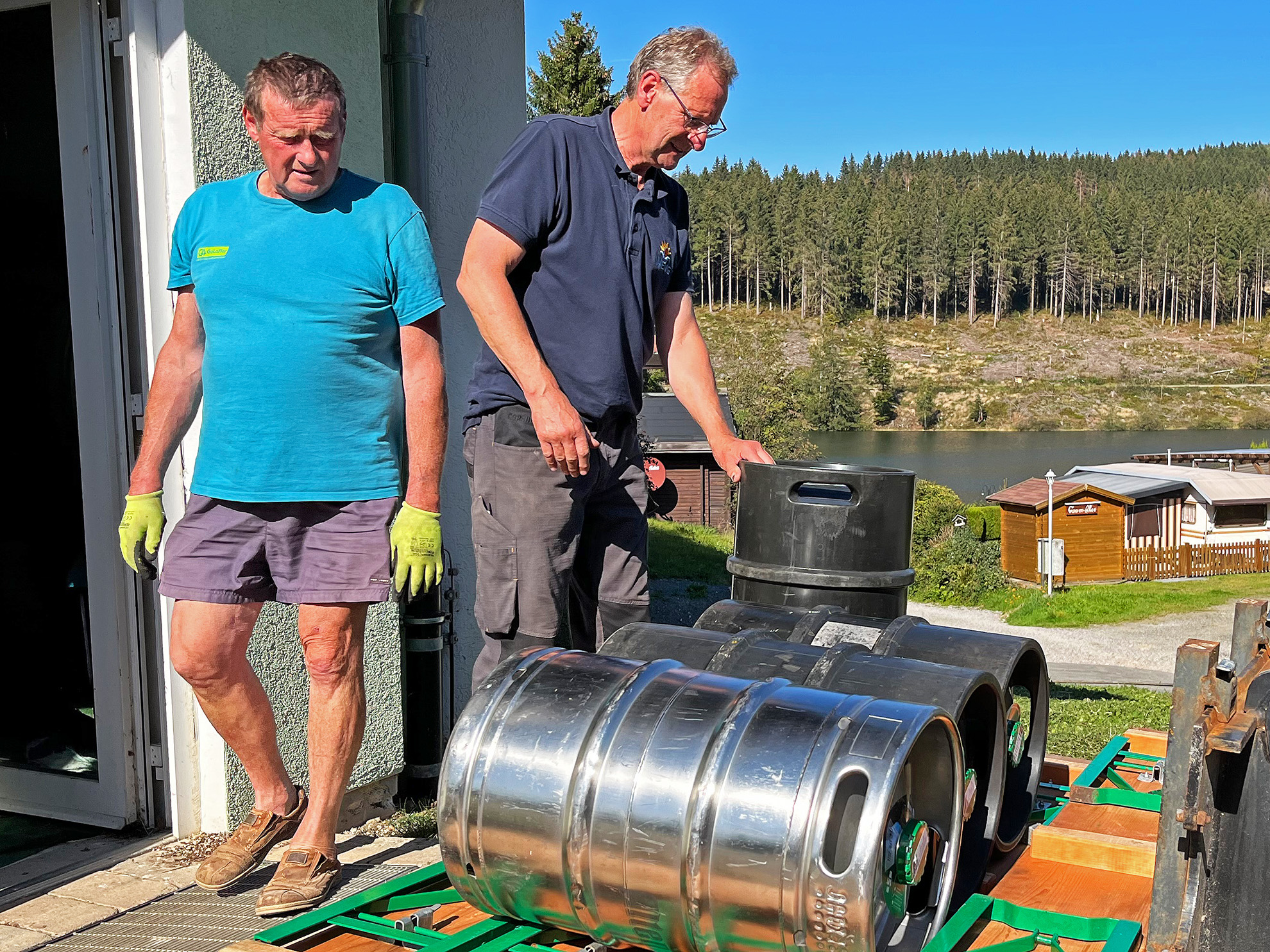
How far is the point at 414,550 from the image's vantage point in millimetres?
2891

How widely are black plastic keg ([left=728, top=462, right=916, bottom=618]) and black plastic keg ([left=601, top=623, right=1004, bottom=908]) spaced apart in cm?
56

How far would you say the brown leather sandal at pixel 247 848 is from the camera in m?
2.93

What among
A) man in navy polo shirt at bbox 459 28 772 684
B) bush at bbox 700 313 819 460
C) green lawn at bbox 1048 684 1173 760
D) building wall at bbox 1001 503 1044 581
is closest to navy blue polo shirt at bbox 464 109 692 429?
man in navy polo shirt at bbox 459 28 772 684

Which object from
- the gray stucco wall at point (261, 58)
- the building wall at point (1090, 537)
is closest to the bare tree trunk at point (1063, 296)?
the building wall at point (1090, 537)

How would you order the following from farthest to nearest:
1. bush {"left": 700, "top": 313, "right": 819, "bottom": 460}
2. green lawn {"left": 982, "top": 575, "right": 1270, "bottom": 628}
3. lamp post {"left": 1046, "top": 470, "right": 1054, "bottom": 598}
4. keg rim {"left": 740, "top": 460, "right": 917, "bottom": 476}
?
1. bush {"left": 700, "top": 313, "right": 819, "bottom": 460}
2. lamp post {"left": 1046, "top": 470, "right": 1054, "bottom": 598}
3. green lawn {"left": 982, "top": 575, "right": 1270, "bottom": 628}
4. keg rim {"left": 740, "top": 460, "right": 917, "bottom": 476}

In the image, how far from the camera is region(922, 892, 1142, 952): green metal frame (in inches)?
80.9

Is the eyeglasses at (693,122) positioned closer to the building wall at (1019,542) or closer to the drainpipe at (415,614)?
the drainpipe at (415,614)

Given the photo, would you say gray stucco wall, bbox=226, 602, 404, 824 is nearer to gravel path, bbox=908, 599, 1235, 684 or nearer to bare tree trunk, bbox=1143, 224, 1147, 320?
gravel path, bbox=908, 599, 1235, 684

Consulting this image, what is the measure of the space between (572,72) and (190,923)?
1692 inches

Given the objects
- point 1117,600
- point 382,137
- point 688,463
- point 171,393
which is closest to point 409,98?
point 382,137

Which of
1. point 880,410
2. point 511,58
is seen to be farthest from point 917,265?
point 511,58

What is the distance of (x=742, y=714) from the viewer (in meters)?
2.08

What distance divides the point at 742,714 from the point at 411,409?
4.30 feet

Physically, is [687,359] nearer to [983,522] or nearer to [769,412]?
[983,522]
